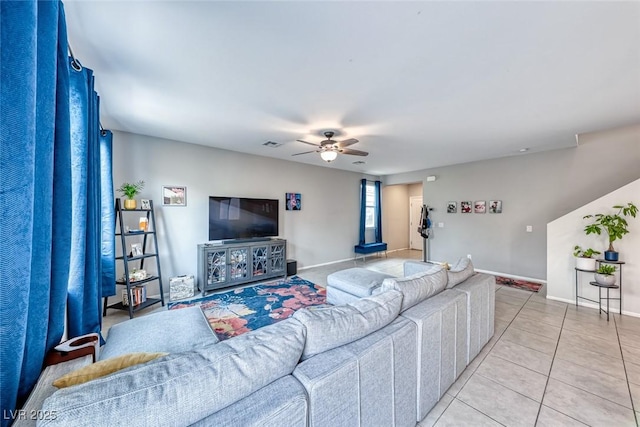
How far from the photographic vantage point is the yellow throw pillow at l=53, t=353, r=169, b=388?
88 cm

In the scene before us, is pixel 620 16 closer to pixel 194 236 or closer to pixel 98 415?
pixel 98 415

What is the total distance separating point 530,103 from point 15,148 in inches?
153

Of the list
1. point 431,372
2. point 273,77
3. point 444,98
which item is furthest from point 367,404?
point 444,98

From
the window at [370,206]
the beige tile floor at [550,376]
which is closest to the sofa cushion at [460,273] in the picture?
the beige tile floor at [550,376]

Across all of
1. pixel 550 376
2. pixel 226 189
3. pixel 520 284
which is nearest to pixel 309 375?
pixel 550 376

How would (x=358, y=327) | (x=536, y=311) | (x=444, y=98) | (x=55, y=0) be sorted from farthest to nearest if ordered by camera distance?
(x=536, y=311)
(x=444, y=98)
(x=358, y=327)
(x=55, y=0)

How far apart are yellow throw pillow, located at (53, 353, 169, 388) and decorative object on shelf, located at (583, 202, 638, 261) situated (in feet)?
16.2

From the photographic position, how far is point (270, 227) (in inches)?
194

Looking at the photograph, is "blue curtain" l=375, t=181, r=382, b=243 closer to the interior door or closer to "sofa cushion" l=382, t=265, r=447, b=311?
the interior door

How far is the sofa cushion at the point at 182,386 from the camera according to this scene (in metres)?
0.68

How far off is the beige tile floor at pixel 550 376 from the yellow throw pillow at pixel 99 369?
1.77 m

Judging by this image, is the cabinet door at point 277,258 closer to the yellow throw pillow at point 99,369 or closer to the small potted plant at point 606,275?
the yellow throw pillow at point 99,369

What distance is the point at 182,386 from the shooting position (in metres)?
0.79

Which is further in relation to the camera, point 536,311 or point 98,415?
point 536,311
